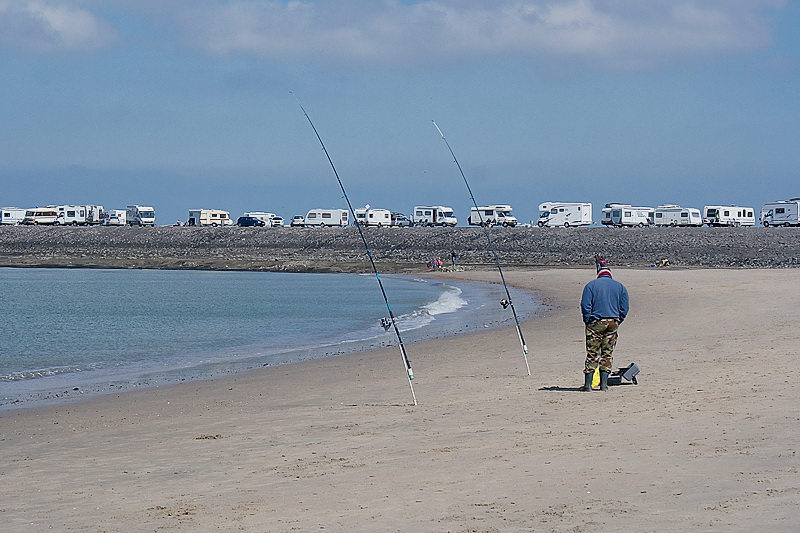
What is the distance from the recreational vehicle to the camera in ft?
309

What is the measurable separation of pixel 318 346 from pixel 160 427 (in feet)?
33.8

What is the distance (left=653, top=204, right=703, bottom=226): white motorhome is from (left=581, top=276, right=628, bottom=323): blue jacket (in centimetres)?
6769

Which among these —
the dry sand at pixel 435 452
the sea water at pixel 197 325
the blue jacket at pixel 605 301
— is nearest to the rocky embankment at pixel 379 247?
the sea water at pixel 197 325

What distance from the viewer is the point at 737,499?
5852 mm

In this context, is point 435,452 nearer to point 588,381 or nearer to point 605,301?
point 588,381

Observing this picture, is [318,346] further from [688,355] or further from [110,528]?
[110,528]

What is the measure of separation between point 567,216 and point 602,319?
68778 millimetres

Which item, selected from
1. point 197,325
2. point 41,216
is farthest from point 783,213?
point 41,216

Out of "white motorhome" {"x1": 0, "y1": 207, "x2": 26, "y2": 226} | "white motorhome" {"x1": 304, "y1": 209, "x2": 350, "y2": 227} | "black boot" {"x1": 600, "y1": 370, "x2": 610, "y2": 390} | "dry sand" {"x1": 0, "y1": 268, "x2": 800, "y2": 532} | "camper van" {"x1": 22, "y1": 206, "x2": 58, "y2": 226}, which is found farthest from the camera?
"white motorhome" {"x1": 0, "y1": 207, "x2": 26, "y2": 226}

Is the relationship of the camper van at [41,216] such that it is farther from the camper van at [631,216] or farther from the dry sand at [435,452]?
the dry sand at [435,452]

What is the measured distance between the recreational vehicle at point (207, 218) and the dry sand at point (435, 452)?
81523 mm

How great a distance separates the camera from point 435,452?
7855mm

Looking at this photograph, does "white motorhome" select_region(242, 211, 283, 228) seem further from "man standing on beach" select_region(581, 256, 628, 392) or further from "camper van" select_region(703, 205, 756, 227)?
"man standing on beach" select_region(581, 256, 628, 392)

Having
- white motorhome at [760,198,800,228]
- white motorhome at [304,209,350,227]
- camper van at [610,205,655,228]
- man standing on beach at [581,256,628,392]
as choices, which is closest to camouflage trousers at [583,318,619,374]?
man standing on beach at [581,256,628,392]
